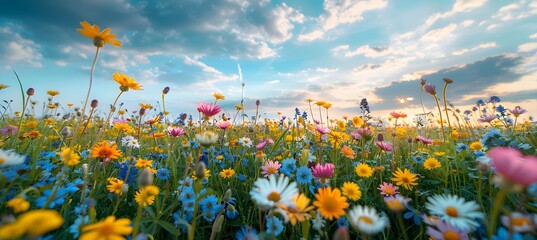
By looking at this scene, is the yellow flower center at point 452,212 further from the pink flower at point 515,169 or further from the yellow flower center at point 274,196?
the yellow flower center at point 274,196

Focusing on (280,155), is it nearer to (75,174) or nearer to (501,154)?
(75,174)

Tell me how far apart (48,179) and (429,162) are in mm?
2708

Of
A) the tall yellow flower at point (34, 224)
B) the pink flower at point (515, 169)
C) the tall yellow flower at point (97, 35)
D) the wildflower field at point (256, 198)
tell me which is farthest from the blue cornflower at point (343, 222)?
the tall yellow flower at point (97, 35)

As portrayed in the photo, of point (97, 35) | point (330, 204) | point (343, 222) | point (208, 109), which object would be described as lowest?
point (343, 222)

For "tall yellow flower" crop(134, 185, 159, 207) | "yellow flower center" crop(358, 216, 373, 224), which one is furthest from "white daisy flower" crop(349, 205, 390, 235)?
"tall yellow flower" crop(134, 185, 159, 207)

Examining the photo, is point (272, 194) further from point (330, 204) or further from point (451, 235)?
point (451, 235)

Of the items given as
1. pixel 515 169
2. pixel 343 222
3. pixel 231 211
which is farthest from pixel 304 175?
pixel 515 169

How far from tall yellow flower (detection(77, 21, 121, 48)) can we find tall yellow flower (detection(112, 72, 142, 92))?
0.19 meters

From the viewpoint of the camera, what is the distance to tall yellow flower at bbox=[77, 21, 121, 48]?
154 centimetres

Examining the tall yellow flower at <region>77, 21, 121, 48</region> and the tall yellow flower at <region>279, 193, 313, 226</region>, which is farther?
the tall yellow flower at <region>77, 21, 121, 48</region>

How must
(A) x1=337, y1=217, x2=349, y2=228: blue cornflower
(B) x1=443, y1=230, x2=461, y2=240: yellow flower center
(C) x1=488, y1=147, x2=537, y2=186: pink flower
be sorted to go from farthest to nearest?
(A) x1=337, y1=217, x2=349, y2=228: blue cornflower → (B) x1=443, y1=230, x2=461, y2=240: yellow flower center → (C) x1=488, y1=147, x2=537, y2=186: pink flower

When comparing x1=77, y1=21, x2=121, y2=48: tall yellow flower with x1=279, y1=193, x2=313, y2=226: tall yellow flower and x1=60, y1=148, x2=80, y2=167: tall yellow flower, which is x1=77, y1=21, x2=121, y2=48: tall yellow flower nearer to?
x1=60, y1=148, x2=80, y2=167: tall yellow flower

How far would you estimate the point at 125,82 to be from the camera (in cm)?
167

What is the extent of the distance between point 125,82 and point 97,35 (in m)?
0.30
